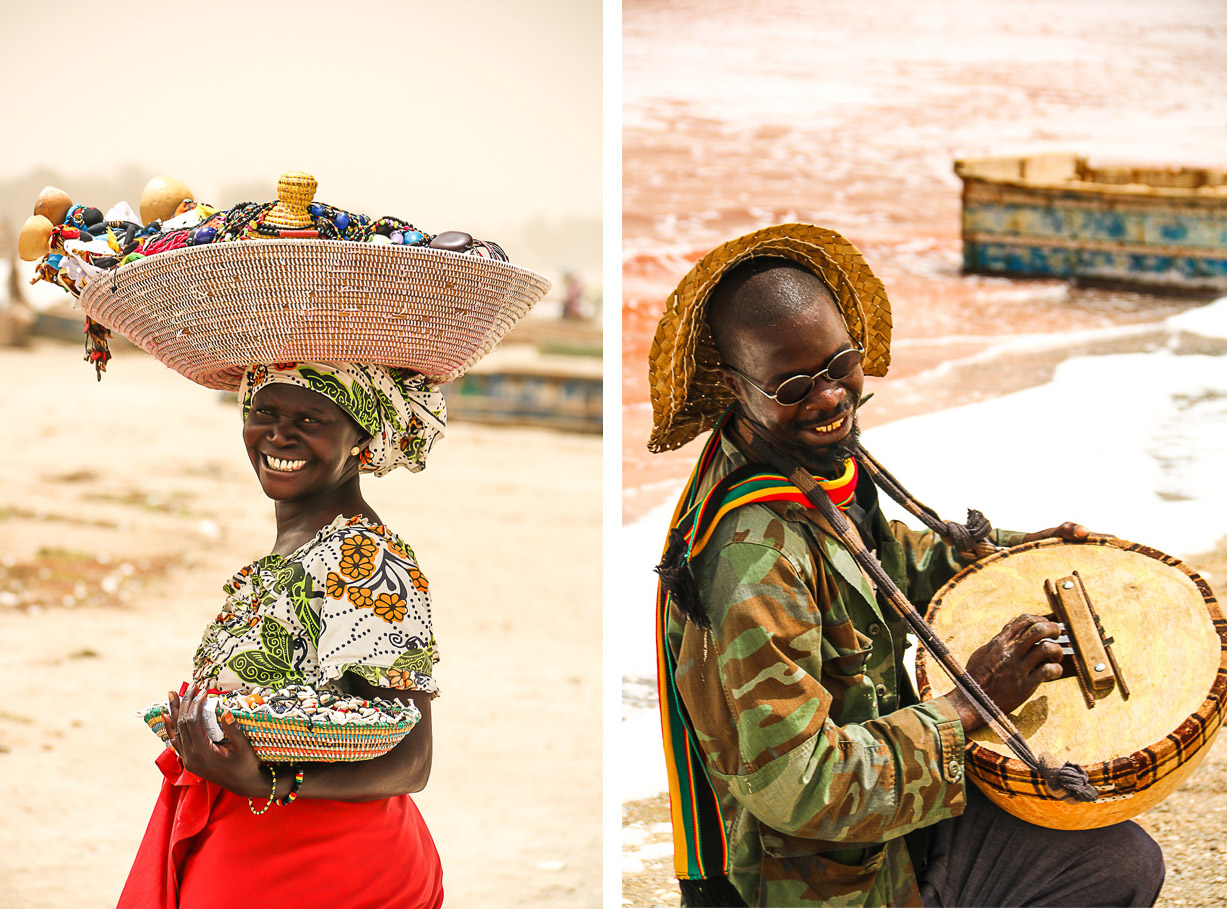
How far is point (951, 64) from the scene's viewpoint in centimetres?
604

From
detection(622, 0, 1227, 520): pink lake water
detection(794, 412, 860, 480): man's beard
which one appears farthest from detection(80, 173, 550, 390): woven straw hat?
detection(622, 0, 1227, 520): pink lake water

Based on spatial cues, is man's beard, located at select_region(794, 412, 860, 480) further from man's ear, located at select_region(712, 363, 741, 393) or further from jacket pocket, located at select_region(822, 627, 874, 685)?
jacket pocket, located at select_region(822, 627, 874, 685)

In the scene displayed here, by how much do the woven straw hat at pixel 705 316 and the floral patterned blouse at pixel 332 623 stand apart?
0.59 metres

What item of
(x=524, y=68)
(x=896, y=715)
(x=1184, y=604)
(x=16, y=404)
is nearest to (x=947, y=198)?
(x=524, y=68)

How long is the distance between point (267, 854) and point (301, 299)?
105 cm

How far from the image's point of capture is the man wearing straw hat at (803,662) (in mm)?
2146

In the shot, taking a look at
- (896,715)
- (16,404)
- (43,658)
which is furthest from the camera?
(16,404)

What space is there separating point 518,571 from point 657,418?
5929mm

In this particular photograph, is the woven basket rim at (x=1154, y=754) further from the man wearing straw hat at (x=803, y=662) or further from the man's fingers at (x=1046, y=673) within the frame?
the man's fingers at (x=1046, y=673)

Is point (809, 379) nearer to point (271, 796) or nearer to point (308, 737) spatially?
point (308, 737)

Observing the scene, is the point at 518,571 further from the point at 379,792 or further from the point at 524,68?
the point at 379,792

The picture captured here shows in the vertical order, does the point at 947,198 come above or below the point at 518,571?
above

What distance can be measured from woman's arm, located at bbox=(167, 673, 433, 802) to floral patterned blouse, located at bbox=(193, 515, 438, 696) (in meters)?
0.05

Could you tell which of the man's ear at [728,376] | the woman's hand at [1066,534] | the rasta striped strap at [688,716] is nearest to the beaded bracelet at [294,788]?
the rasta striped strap at [688,716]
